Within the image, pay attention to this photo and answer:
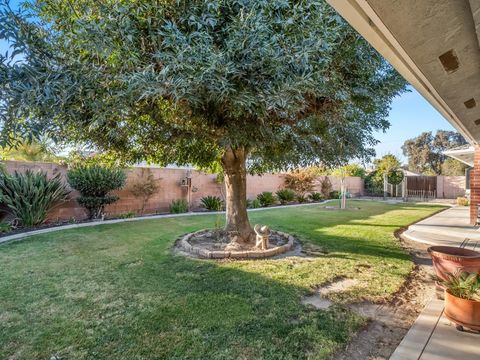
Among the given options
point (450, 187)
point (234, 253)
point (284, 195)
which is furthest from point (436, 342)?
point (450, 187)

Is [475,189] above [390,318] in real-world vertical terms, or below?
above

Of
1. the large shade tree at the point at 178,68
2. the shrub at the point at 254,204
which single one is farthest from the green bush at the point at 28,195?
the shrub at the point at 254,204

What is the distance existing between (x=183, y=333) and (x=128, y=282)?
1.83m

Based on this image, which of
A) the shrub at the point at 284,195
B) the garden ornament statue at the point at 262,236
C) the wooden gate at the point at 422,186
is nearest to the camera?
the garden ornament statue at the point at 262,236

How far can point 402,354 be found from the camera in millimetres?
2654

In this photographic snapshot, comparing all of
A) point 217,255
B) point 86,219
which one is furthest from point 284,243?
point 86,219

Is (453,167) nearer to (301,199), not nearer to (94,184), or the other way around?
(301,199)

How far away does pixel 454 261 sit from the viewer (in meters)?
3.68

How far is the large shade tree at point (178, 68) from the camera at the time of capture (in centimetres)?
341

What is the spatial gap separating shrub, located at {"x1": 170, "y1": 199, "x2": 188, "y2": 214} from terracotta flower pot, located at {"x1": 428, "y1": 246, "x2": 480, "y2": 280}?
10.2 m

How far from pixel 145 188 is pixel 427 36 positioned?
11062 millimetres

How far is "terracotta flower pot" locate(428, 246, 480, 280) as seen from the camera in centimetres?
357

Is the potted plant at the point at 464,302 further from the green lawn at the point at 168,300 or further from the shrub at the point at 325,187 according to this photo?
the shrub at the point at 325,187

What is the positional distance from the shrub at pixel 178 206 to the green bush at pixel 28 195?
462 centimetres
